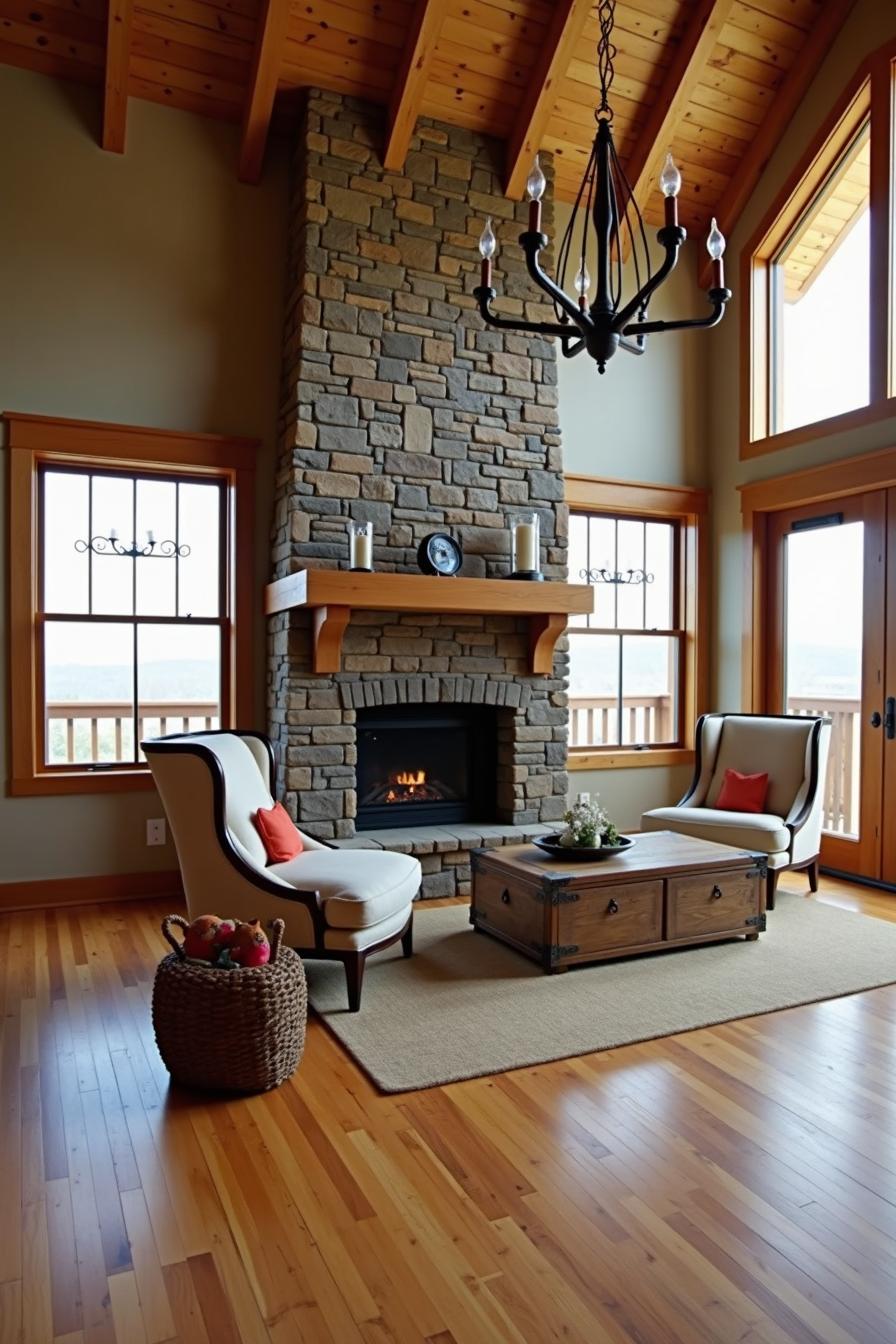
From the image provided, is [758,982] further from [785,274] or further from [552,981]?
[785,274]

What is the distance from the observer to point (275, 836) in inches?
146

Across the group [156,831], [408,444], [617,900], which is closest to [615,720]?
[408,444]

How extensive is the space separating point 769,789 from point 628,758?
3.84 feet

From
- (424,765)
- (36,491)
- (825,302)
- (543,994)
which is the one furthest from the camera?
(825,302)

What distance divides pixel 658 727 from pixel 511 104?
13.2 feet

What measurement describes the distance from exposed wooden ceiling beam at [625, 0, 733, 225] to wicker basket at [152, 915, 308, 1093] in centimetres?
528

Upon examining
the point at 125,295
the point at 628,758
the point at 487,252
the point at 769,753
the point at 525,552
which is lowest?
the point at 628,758

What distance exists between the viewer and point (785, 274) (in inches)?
239

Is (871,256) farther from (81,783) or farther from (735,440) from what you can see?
(81,783)

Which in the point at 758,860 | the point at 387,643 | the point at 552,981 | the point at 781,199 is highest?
the point at 781,199

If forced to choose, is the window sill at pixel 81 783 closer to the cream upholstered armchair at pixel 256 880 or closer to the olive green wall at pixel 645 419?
the cream upholstered armchair at pixel 256 880

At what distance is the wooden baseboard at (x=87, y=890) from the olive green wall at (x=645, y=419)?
263 cm

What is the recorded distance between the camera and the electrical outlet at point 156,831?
486 cm

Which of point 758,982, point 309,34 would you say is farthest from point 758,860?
point 309,34
